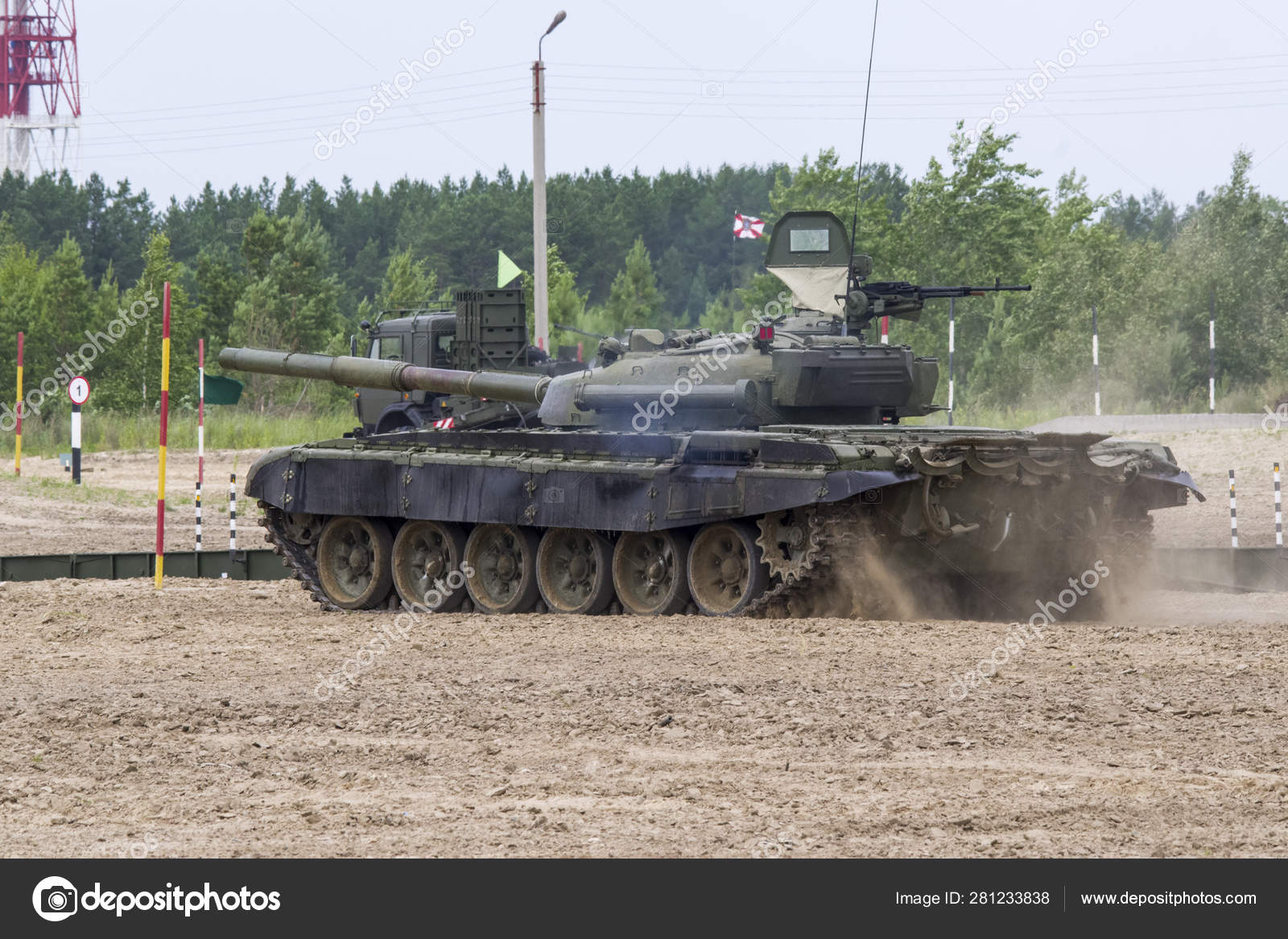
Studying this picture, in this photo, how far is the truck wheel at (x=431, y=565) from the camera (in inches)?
626

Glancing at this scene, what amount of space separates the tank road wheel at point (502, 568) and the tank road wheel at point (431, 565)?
165 mm

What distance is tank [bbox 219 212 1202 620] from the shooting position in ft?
42.1

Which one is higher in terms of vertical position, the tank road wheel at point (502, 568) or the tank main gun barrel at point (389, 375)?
the tank main gun barrel at point (389, 375)

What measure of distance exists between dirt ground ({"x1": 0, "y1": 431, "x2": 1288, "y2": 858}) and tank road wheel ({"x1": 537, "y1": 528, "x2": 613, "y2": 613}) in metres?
0.92

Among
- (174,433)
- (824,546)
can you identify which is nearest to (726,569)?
(824,546)

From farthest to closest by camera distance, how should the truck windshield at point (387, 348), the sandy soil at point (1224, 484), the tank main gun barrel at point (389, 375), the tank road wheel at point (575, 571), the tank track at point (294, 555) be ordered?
the truck windshield at point (387, 348), the sandy soil at point (1224, 484), the tank track at point (294, 555), the tank main gun barrel at point (389, 375), the tank road wheel at point (575, 571)

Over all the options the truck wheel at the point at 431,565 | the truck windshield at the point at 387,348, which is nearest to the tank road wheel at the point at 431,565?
the truck wheel at the point at 431,565

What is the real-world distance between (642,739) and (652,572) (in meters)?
5.72

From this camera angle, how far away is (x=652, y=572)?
47.0ft

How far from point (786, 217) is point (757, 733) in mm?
8093

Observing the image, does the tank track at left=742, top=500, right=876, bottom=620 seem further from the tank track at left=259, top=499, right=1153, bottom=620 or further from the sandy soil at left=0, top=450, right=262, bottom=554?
the sandy soil at left=0, top=450, right=262, bottom=554

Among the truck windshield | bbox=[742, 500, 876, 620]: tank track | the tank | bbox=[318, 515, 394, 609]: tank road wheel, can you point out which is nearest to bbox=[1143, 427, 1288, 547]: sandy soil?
the tank

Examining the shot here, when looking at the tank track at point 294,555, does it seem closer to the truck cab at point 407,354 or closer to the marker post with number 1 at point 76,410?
the truck cab at point 407,354
